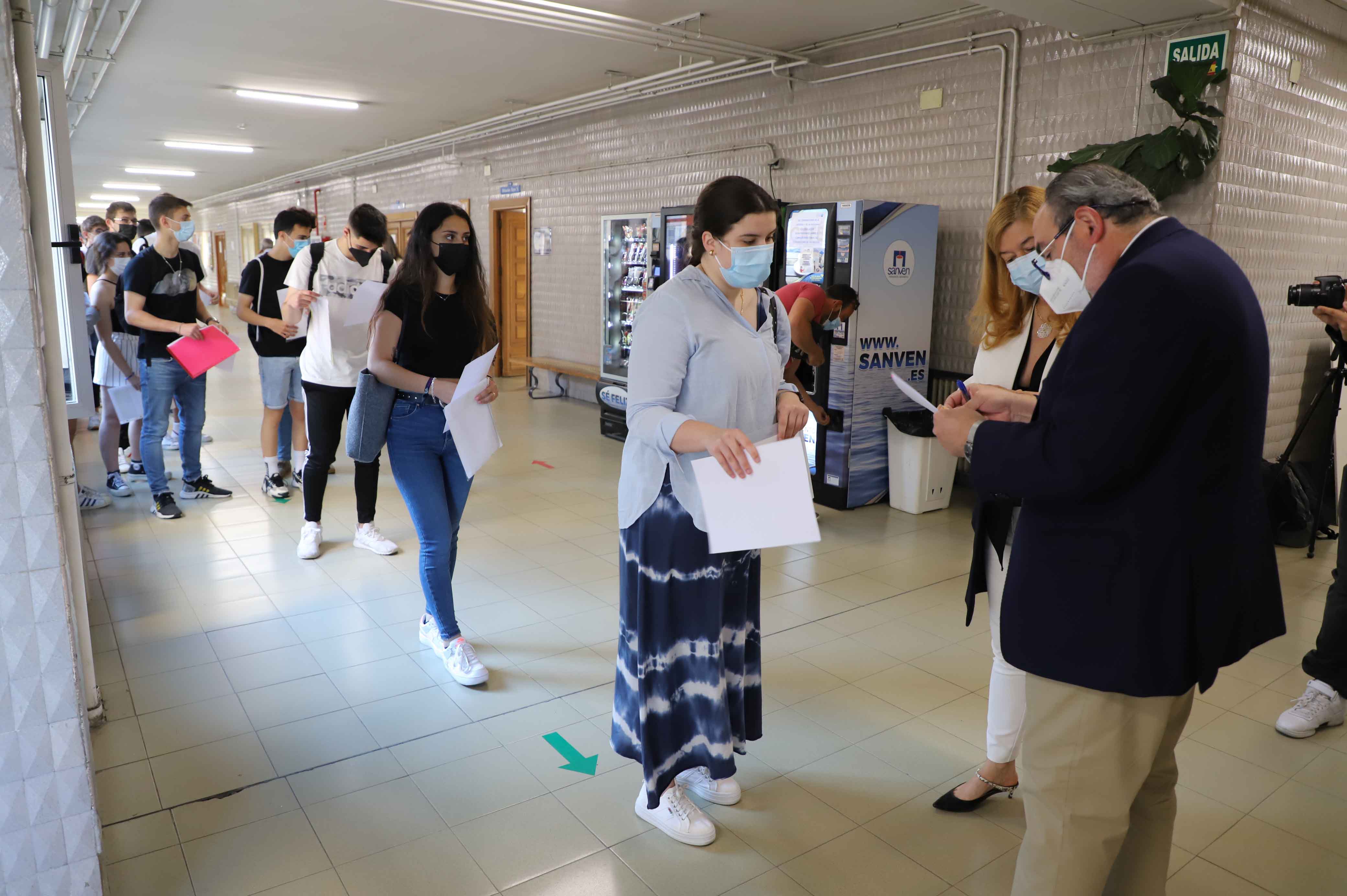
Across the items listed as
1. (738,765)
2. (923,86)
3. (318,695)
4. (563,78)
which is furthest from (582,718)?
(563,78)

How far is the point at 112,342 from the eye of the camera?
5.36 meters

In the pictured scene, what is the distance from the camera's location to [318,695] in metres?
3.15

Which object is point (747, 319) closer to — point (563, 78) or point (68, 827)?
point (68, 827)

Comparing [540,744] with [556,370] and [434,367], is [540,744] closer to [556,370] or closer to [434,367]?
[434,367]

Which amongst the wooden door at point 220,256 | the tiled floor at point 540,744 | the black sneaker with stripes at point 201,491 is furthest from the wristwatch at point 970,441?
the wooden door at point 220,256

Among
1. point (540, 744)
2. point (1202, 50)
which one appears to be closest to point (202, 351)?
point (540, 744)

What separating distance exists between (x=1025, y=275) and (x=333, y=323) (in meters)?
3.73

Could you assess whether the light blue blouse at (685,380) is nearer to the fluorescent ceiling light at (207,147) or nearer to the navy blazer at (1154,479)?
the navy blazer at (1154,479)

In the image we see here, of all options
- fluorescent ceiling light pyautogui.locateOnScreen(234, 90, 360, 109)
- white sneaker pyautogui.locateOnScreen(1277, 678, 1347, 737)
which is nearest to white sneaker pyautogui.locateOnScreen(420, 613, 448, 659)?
white sneaker pyautogui.locateOnScreen(1277, 678, 1347, 737)

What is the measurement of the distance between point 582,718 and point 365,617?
1.34 m

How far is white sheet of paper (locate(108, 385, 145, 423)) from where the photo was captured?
5477 mm

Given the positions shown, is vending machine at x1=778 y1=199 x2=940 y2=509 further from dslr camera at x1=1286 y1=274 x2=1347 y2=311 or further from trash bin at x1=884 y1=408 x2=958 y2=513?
dslr camera at x1=1286 y1=274 x2=1347 y2=311

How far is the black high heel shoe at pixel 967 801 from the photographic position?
2500 mm

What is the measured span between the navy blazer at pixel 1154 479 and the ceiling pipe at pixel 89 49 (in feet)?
20.1
